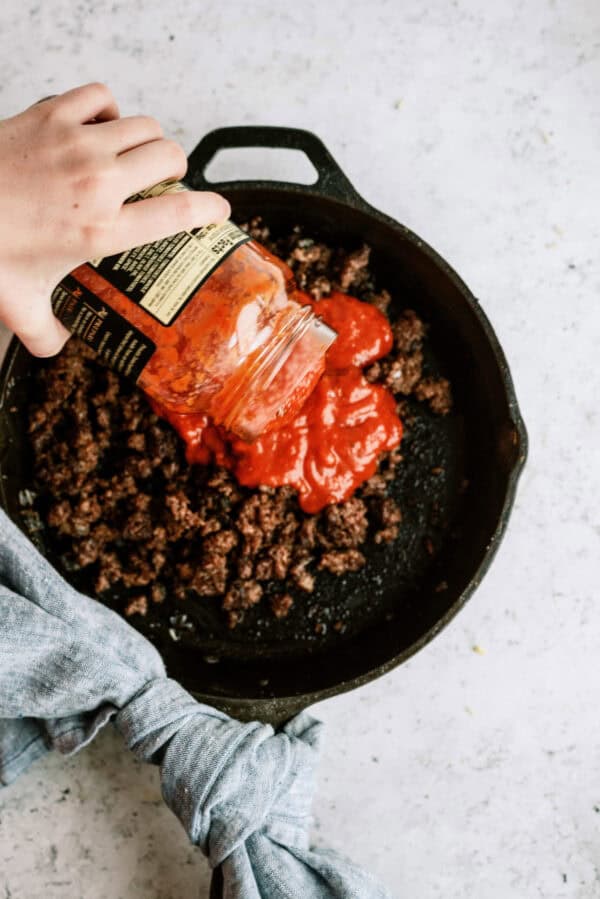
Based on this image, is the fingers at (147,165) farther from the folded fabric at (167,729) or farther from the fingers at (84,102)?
the folded fabric at (167,729)

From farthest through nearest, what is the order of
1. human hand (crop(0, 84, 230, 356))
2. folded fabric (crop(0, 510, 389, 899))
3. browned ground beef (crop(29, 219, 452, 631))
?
browned ground beef (crop(29, 219, 452, 631))
folded fabric (crop(0, 510, 389, 899))
human hand (crop(0, 84, 230, 356))

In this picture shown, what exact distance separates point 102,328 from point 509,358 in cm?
70

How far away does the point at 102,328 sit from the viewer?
1.01m

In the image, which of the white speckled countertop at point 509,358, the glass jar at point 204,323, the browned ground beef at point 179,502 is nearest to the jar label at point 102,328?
the glass jar at point 204,323

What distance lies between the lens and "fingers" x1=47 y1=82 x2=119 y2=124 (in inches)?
37.3

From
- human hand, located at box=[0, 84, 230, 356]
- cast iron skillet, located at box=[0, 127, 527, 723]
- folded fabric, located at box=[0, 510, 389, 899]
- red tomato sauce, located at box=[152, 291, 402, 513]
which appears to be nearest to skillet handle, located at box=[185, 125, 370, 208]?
cast iron skillet, located at box=[0, 127, 527, 723]

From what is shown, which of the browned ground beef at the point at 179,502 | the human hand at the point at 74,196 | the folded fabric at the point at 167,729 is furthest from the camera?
the browned ground beef at the point at 179,502

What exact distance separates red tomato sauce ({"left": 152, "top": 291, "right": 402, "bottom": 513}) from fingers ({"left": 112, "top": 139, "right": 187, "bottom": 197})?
340 mm

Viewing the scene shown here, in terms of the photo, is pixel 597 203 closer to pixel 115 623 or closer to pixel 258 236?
pixel 258 236

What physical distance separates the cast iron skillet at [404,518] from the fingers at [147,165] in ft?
1.09

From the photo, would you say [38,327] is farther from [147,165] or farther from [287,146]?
[287,146]

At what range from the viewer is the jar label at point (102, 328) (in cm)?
99

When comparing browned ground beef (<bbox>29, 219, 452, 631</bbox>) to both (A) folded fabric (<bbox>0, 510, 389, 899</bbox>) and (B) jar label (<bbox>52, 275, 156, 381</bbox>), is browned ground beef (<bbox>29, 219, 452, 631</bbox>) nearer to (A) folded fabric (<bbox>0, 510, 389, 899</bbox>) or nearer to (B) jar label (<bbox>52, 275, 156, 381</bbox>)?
(A) folded fabric (<bbox>0, 510, 389, 899</bbox>)

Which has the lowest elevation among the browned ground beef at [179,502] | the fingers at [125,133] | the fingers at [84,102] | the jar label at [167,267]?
the browned ground beef at [179,502]
